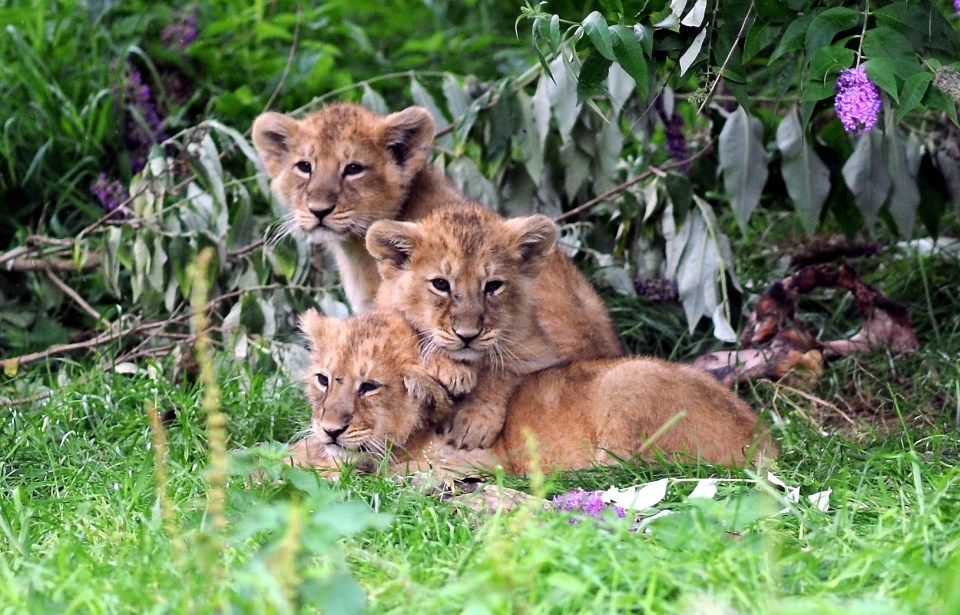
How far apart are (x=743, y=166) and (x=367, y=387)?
2355 millimetres

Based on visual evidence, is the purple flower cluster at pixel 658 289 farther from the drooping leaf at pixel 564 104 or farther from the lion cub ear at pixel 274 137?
the lion cub ear at pixel 274 137

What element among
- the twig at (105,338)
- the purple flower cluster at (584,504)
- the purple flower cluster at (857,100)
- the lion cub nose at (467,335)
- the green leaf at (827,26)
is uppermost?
the green leaf at (827,26)

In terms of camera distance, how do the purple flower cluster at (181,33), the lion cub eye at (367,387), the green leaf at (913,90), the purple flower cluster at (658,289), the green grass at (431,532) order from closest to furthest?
1. the green grass at (431,532)
2. the green leaf at (913,90)
3. the lion cub eye at (367,387)
4. the purple flower cluster at (658,289)
5. the purple flower cluster at (181,33)

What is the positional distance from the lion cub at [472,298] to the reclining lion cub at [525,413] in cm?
8

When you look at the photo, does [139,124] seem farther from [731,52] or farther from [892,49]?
[892,49]

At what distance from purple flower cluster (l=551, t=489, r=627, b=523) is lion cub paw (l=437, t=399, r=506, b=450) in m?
0.77

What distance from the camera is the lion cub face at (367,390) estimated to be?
484 cm

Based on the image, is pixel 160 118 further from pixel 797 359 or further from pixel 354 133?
pixel 797 359

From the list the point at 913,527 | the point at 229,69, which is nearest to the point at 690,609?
the point at 913,527

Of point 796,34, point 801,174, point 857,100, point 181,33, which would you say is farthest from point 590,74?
point 181,33

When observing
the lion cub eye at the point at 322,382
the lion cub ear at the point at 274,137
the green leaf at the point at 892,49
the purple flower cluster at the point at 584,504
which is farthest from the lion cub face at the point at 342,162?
the green leaf at the point at 892,49

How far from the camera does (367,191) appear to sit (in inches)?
238

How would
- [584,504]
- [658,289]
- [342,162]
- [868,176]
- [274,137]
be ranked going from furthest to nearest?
[658,289] → [274,137] → [868,176] → [342,162] → [584,504]

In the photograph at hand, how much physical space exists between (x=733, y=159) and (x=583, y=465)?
210 centimetres
